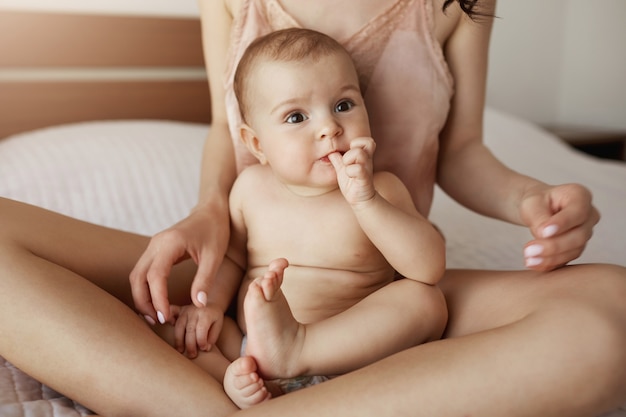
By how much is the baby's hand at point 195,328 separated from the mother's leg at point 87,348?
0.19 feet

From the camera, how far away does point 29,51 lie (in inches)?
76.8

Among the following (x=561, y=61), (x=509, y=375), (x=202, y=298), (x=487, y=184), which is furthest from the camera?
(x=561, y=61)

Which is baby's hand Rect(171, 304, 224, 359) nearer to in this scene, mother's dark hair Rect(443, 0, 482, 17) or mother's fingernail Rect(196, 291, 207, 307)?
mother's fingernail Rect(196, 291, 207, 307)

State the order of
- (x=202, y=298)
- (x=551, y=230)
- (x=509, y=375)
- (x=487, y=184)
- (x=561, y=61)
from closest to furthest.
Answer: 1. (x=509, y=375)
2. (x=551, y=230)
3. (x=202, y=298)
4. (x=487, y=184)
5. (x=561, y=61)

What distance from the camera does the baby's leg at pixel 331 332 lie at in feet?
2.34

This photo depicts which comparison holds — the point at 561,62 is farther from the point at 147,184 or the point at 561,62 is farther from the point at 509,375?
the point at 509,375

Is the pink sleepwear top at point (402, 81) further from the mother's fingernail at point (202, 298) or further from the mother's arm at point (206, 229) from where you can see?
the mother's fingernail at point (202, 298)

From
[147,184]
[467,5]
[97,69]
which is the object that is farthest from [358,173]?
[97,69]

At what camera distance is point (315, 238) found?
2.89 feet

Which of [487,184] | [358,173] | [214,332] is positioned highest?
[358,173]

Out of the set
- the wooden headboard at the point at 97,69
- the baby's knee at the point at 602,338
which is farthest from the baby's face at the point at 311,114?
the wooden headboard at the point at 97,69

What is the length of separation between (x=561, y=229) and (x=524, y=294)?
8 cm

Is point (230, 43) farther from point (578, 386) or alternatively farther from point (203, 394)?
point (578, 386)

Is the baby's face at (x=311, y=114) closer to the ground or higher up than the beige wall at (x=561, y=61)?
higher up
